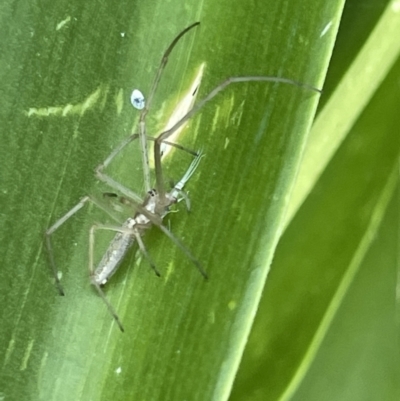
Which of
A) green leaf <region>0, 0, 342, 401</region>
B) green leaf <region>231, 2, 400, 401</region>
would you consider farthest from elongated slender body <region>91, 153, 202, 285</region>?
green leaf <region>231, 2, 400, 401</region>

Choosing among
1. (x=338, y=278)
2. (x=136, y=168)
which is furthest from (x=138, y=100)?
(x=338, y=278)

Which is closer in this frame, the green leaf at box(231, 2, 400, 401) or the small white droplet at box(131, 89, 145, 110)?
the small white droplet at box(131, 89, 145, 110)

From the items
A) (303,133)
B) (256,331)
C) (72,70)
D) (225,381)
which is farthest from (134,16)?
(256,331)

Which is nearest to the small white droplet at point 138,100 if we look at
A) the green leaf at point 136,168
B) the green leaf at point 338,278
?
the green leaf at point 136,168

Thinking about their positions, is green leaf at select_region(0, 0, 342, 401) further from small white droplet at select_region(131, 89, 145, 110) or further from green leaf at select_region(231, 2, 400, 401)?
green leaf at select_region(231, 2, 400, 401)

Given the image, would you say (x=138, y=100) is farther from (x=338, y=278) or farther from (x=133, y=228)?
(x=338, y=278)

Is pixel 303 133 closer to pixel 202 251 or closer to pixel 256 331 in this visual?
pixel 202 251

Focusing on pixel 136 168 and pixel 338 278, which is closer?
pixel 136 168
